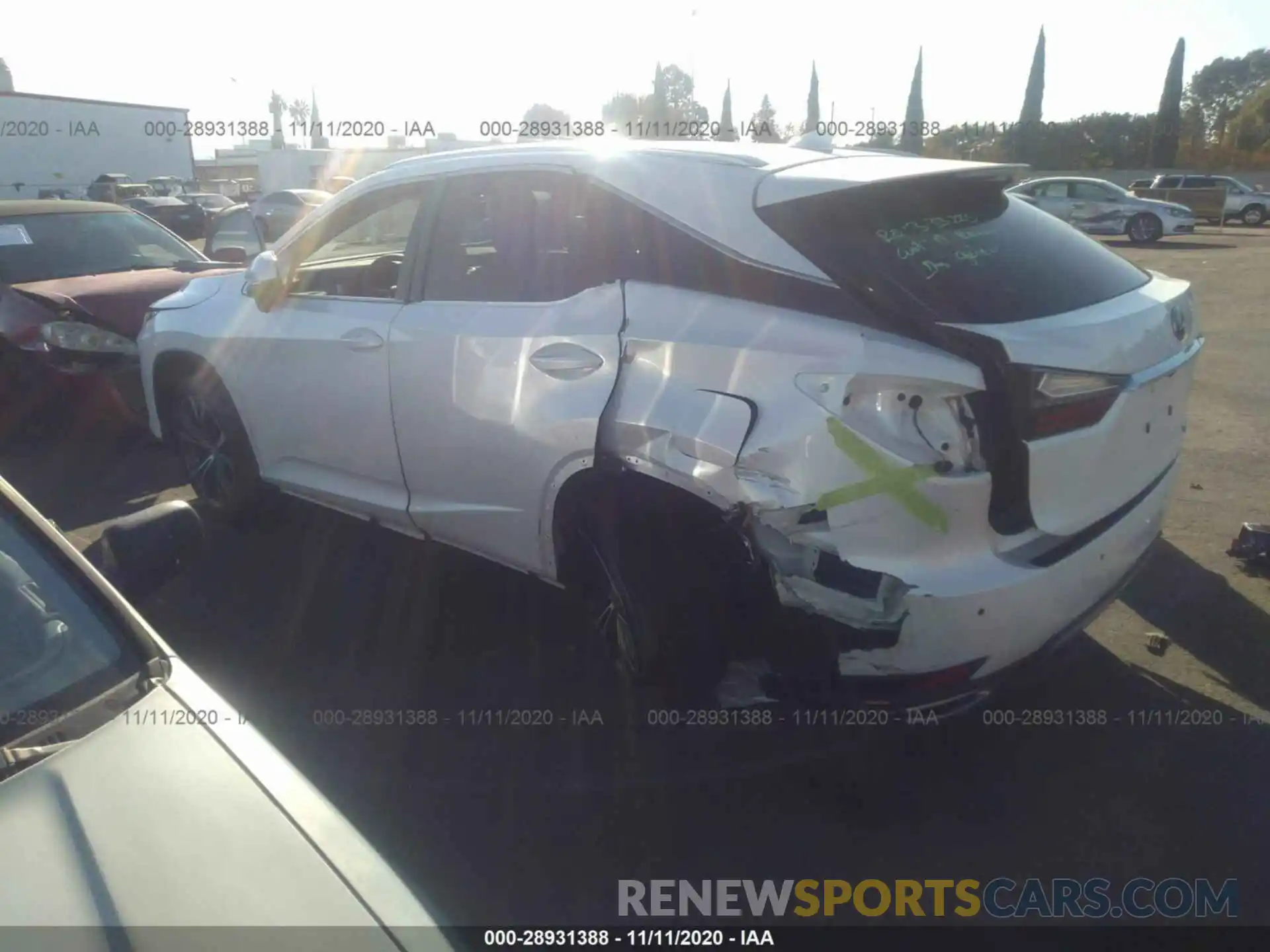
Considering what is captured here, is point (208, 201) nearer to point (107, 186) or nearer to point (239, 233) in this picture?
point (107, 186)

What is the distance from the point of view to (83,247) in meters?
7.53

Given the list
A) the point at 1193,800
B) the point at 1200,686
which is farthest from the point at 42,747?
the point at 1200,686

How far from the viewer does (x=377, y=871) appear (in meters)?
1.70

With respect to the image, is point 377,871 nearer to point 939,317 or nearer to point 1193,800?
point 939,317

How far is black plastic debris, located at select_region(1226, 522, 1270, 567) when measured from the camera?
4434 mm

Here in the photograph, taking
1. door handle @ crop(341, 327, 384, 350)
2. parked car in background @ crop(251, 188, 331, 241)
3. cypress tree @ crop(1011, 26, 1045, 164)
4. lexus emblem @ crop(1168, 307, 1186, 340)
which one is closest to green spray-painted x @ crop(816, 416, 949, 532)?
lexus emblem @ crop(1168, 307, 1186, 340)

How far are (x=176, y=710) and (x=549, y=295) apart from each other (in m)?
2.01

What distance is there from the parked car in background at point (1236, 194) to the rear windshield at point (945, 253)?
32.4m

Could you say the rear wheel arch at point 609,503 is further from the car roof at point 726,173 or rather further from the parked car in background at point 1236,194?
the parked car in background at point 1236,194

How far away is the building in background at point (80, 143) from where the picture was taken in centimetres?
2819

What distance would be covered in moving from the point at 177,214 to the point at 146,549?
24677 mm

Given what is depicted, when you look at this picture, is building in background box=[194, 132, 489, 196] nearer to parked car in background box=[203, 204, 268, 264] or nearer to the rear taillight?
parked car in background box=[203, 204, 268, 264]

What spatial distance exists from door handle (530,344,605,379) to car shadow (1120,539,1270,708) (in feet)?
7.70

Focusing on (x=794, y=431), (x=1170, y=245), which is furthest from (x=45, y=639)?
(x=1170, y=245)
